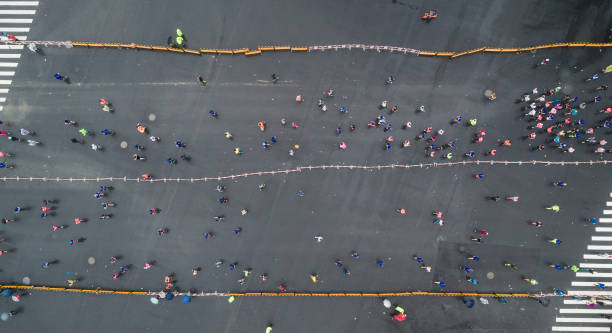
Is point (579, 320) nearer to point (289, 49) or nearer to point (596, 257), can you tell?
point (596, 257)

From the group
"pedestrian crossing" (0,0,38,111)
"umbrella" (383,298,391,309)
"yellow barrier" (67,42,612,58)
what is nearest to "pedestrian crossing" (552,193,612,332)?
"umbrella" (383,298,391,309)

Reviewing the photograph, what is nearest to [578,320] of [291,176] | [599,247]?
[599,247]

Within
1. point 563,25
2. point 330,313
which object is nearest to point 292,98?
point 330,313

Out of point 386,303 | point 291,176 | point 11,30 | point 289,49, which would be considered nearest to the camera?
point 386,303

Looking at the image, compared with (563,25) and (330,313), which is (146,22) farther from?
(563,25)

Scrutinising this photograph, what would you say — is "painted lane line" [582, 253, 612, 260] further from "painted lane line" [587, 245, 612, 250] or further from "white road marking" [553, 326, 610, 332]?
"white road marking" [553, 326, 610, 332]

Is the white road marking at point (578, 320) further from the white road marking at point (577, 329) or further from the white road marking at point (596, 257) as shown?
the white road marking at point (596, 257)
